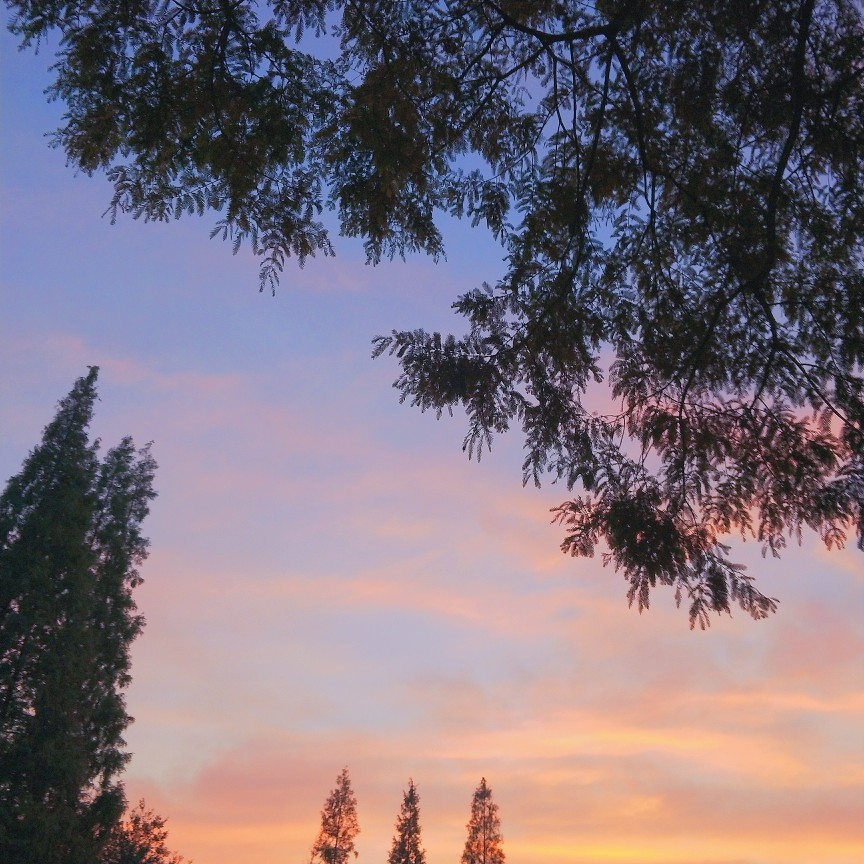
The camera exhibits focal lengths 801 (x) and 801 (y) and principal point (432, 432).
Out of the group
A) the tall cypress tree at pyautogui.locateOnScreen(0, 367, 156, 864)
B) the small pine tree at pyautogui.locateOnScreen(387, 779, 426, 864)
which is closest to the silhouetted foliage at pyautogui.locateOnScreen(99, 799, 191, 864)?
the tall cypress tree at pyautogui.locateOnScreen(0, 367, 156, 864)

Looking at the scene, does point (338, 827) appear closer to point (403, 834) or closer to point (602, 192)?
point (403, 834)

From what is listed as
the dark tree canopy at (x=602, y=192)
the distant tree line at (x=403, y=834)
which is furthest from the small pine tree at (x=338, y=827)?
the dark tree canopy at (x=602, y=192)

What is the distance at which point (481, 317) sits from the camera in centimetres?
686

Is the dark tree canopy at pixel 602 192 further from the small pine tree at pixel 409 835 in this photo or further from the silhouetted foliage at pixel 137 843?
the small pine tree at pixel 409 835

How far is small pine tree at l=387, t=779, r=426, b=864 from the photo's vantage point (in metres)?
50.3

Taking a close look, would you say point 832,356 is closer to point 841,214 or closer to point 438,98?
point 841,214

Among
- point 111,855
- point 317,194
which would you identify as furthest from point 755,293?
point 111,855

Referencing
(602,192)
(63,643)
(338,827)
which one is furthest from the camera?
(338,827)

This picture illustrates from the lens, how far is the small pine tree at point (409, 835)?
50.3 m

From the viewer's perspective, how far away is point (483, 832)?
161 feet

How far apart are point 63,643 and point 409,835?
38238 mm

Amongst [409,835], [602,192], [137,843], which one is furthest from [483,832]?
[602,192]

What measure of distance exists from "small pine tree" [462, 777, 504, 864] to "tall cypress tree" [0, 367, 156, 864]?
33108 millimetres

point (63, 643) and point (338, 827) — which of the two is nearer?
point (63, 643)
